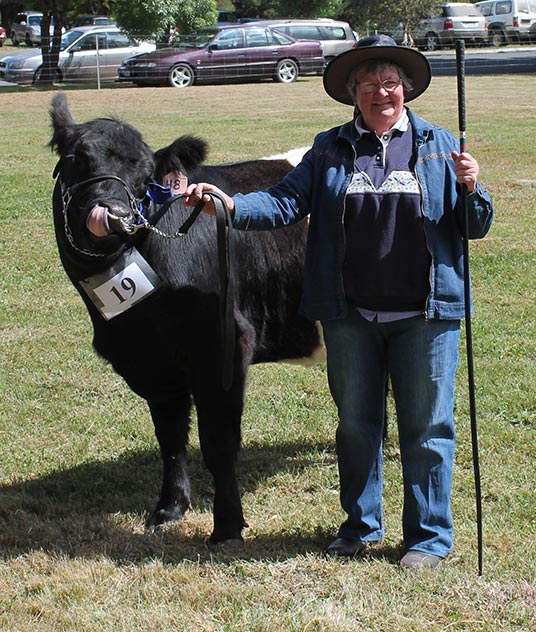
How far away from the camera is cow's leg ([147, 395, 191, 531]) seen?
15.5 feet

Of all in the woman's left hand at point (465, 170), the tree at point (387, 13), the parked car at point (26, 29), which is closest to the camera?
→ the woman's left hand at point (465, 170)

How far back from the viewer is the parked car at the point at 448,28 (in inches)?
1591

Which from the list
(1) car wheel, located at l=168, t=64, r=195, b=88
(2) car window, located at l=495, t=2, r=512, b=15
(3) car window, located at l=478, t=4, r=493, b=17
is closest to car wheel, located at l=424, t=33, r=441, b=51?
(2) car window, located at l=495, t=2, r=512, b=15

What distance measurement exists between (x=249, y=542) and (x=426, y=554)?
877 mm

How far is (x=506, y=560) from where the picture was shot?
4078 mm

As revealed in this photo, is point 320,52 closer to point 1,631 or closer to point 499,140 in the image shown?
point 499,140

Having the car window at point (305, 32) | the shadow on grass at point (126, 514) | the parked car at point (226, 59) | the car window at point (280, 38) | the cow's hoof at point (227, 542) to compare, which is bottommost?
the shadow on grass at point (126, 514)

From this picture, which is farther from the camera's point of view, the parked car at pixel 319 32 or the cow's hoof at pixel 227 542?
the parked car at pixel 319 32

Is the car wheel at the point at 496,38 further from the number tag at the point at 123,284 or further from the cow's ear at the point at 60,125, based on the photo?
the number tag at the point at 123,284

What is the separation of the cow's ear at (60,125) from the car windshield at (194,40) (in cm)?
2332

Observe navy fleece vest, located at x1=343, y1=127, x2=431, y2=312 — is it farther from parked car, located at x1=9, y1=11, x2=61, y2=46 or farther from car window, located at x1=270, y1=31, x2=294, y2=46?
parked car, located at x1=9, y1=11, x2=61, y2=46

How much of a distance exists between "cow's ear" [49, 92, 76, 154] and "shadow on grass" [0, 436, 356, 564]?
1847 millimetres

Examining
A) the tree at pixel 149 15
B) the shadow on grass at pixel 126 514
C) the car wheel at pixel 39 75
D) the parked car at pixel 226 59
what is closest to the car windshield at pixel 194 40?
the parked car at pixel 226 59

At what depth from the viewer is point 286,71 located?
90.7 ft
